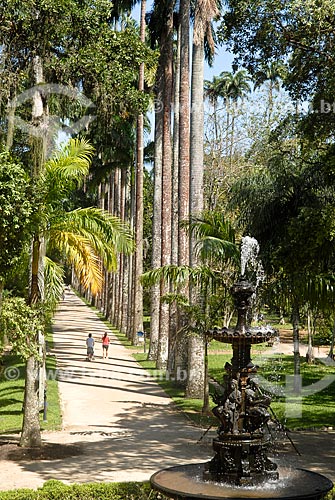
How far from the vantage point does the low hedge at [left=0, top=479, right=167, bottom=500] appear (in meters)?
10.9

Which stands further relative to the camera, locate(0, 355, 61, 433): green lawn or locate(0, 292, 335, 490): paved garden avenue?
locate(0, 355, 61, 433): green lawn

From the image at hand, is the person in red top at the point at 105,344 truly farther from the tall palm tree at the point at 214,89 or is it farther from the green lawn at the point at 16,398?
the tall palm tree at the point at 214,89

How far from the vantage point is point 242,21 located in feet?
55.1

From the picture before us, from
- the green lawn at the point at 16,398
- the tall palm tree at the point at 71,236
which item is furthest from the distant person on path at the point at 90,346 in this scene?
the tall palm tree at the point at 71,236

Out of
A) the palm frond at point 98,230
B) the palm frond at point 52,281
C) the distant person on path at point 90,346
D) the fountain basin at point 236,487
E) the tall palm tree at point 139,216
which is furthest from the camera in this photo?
the tall palm tree at point 139,216

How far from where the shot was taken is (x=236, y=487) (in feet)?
33.7

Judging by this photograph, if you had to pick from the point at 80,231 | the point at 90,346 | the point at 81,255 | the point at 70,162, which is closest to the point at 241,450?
the point at 81,255

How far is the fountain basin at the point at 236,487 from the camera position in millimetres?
9570

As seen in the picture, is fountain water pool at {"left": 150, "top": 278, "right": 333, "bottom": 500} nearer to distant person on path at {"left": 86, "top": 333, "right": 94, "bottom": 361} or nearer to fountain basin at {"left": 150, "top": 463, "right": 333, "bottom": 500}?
fountain basin at {"left": 150, "top": 463, "right": 333, "bottom": 500}

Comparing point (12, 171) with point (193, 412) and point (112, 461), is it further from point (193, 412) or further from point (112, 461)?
point (193, 412)

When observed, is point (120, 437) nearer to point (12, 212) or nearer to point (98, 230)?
point (98, 230)

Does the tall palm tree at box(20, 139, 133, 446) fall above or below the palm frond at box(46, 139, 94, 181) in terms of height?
below

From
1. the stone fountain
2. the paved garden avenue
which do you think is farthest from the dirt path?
the stone fountain

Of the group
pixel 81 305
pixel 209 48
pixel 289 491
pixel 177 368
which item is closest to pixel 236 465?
pixel 289 491
